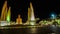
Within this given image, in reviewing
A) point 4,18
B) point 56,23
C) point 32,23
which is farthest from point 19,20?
point 56,23

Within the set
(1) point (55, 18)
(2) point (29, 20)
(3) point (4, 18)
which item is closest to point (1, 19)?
(3) point (4, 18)

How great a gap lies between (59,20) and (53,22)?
715cm

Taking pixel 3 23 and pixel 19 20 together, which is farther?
pixel 19 20

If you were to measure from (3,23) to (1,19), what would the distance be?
1685 cm

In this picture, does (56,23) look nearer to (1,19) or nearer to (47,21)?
(47,21)

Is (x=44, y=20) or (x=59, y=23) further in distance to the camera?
(x=44, y=20)

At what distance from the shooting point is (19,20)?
643 feet

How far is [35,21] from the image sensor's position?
176875 millimetres

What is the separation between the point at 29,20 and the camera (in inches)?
6988

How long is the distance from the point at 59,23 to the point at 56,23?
7381mm

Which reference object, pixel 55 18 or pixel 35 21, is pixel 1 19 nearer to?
pixel 35 21

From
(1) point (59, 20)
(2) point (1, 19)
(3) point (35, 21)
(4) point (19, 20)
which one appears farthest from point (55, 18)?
(2) point (1, 19)

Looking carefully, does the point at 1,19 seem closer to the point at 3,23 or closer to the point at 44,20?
the point at 3,23

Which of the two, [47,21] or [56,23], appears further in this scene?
[47,21]
